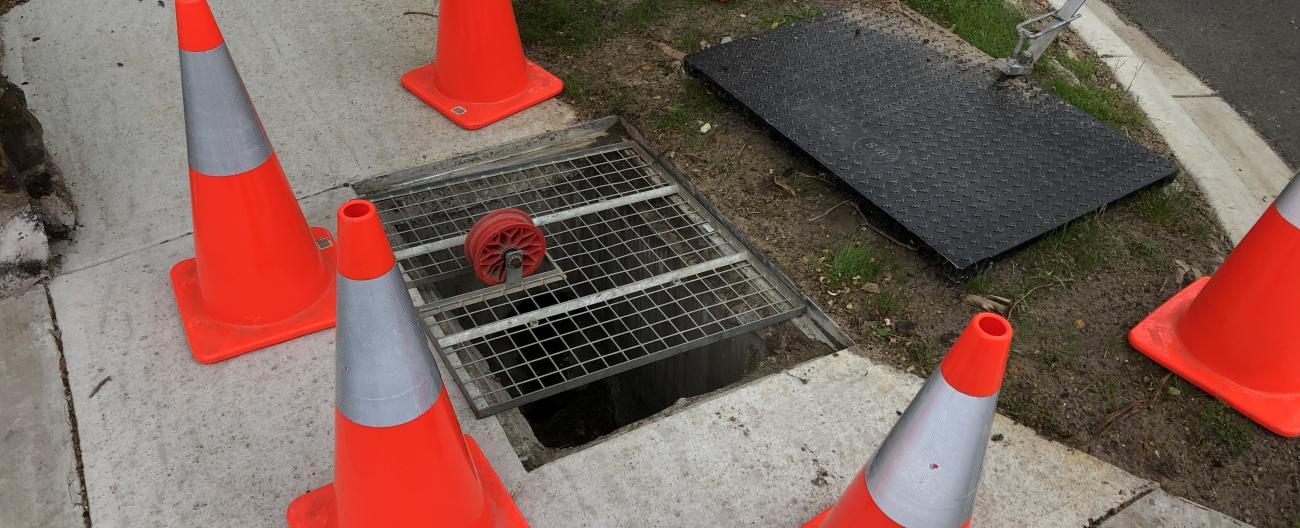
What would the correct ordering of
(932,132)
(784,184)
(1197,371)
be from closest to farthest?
1. (1197,371)
2. (784,184)
3. (932,132)

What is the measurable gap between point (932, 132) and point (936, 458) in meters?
2.07

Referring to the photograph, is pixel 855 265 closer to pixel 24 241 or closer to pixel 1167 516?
pixel 1167 516

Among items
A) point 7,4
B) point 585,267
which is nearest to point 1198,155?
point 585,267

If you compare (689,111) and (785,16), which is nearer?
(689,111)

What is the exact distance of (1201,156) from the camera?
11.7 feet

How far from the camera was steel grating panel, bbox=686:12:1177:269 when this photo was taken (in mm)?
3064

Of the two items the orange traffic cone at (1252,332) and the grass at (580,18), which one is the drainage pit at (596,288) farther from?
the orange traffic cone at (1252,332)

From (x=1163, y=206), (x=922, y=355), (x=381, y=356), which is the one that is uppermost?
(x=381, y=356)

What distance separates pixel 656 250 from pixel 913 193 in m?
0.93

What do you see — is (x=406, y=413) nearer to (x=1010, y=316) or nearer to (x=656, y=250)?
(x=656, y=250)

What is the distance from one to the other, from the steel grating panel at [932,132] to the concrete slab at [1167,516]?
34.6 inches

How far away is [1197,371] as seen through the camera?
102 inches

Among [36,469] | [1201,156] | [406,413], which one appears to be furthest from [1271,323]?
[36,469]

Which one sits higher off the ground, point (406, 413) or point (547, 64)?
point (406, 413)
